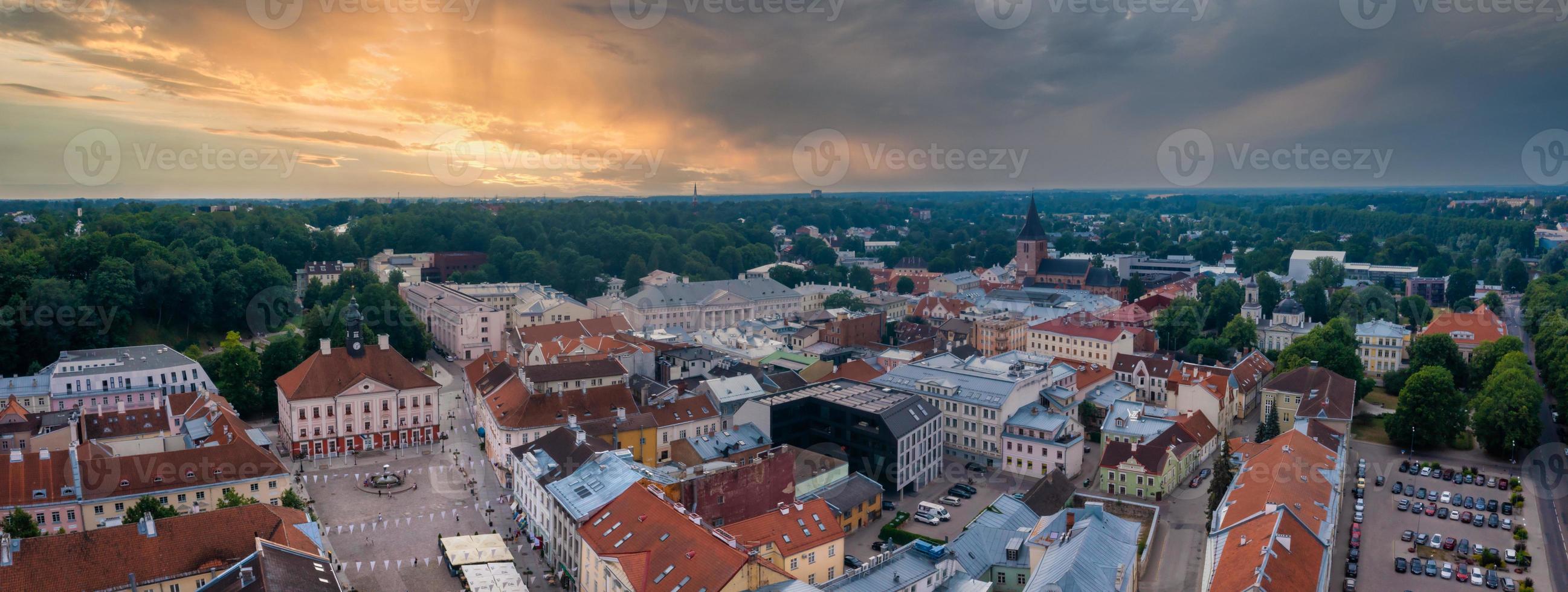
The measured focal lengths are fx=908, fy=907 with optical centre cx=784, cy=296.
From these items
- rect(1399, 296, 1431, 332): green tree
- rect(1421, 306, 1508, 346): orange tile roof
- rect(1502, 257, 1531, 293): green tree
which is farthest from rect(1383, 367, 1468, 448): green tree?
rect(1502, 257, 1531, 293): green tree

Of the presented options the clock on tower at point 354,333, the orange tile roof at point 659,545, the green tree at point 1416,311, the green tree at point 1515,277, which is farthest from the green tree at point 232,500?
the green tree at point 1515,277

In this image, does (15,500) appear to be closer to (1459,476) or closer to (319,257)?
(1459,476)

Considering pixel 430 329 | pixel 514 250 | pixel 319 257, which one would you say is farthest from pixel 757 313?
pixel 319 257

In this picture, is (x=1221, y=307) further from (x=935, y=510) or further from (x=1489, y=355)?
(x=935, y=510)

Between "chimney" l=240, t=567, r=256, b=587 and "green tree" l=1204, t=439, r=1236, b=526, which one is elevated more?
"chimney" l=240, t=567, r=256, b=587

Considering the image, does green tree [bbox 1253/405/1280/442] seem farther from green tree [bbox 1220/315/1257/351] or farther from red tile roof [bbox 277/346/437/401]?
red tile roof [bbox 277/346/437/401]

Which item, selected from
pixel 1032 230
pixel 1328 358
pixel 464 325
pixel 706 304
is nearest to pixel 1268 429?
pixel 1328 358
